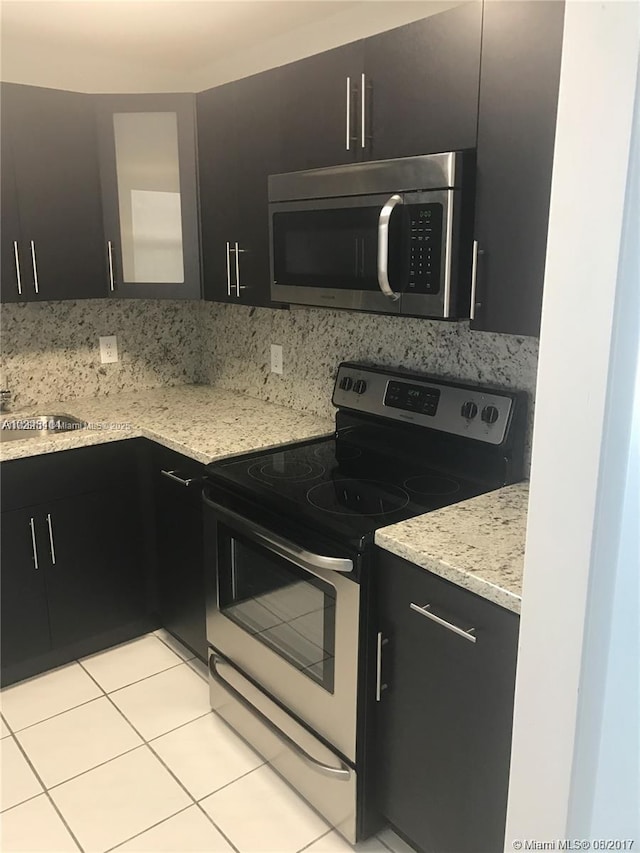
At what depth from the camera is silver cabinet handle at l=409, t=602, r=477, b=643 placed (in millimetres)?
1379

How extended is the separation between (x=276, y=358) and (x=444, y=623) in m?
1.57

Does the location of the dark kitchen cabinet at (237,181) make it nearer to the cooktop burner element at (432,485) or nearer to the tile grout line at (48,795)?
the cooktop burner element at (432,485)

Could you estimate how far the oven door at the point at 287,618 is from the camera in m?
1.64

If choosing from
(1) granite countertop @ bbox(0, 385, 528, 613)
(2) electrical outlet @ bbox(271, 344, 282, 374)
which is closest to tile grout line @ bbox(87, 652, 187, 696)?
(1) granite countertop @ bbox(0, 385, 528, 613)

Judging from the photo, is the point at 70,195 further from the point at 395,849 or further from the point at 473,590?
the point at 395,849

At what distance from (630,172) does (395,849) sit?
169cm

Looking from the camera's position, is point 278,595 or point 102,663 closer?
point 278,595

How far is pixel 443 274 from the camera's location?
1.63m

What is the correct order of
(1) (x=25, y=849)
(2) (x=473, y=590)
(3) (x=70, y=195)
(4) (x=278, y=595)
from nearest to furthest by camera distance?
(2) (x=473, y=590) < (1) (x=25, y=849) < (4) (x=278, y=595) < (3) (x=70, y=195)

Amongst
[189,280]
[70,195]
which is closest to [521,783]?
[189,280]

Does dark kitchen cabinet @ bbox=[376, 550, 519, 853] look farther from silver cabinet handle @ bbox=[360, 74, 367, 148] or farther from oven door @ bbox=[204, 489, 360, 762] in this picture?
silver cabinet handle @ bbox=[360, 74, 367, 148]

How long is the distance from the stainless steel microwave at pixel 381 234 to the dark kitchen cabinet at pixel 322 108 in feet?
0.20

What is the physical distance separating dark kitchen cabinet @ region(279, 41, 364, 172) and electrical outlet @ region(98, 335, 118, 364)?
1.25 meters

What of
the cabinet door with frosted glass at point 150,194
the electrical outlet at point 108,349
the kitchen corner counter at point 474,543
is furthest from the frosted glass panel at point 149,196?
the kitchen corner counter at point 474,543
